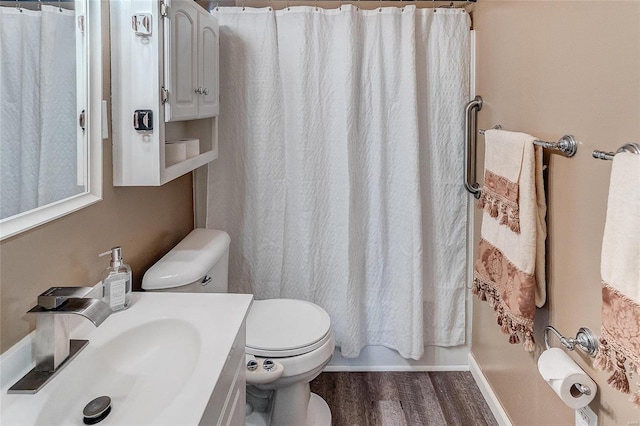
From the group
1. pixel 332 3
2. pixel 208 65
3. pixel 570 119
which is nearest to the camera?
pixel 570 119

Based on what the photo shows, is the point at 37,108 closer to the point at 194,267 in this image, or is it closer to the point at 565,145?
the point at 194,267

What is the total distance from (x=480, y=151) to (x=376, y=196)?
0.54 metres

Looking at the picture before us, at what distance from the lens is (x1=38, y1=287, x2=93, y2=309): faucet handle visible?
1029mm

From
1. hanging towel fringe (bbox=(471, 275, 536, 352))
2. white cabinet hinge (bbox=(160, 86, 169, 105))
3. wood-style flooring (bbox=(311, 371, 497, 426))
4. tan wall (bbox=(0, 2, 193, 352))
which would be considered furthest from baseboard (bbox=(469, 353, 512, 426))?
white cabinet hinge (bbox=(160, 86, 169, 105))

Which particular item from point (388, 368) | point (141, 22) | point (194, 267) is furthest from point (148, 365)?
point (388, 368)

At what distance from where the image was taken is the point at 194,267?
1.75 m

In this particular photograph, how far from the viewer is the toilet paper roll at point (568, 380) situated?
1.31 meters

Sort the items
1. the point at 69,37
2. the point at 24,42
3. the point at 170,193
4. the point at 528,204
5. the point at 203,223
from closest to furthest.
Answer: the point at 24,42 < the point at 69,37 < the point at 528,204 < the point at 170,193 < the point at 203,223

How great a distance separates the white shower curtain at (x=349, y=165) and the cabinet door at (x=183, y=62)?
514 millimetres

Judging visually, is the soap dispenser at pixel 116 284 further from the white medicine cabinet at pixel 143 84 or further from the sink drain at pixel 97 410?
the sink drain at pixel 97 410

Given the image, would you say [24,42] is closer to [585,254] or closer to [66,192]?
[66,192]

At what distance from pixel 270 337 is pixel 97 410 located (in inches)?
37.4

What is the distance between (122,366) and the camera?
47.1 inches

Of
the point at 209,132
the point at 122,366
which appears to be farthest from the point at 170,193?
the point at 122,366
